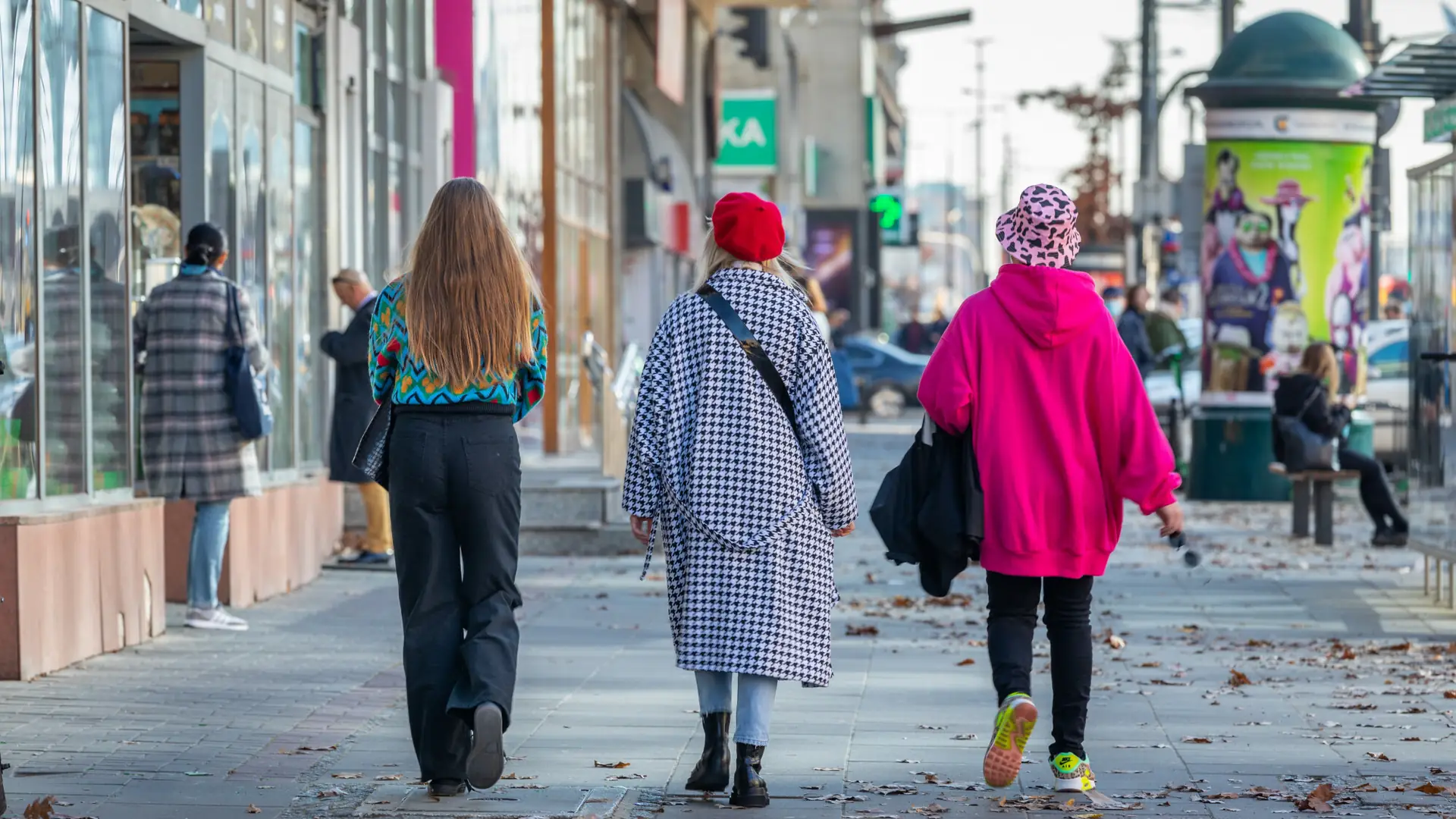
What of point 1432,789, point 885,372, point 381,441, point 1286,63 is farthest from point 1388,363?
point 381,441

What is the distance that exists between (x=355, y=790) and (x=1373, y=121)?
50.4ft

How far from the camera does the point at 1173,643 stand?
11.0 metres

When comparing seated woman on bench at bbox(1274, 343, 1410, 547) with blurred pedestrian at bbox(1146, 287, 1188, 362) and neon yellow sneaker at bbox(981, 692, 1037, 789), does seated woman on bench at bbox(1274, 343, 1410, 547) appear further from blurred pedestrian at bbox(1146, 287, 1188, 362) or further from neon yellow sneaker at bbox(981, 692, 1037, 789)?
neon yellow sneaker at bbox(981, 692, 1037, 789)

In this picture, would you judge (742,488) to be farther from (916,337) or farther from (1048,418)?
(916,337)

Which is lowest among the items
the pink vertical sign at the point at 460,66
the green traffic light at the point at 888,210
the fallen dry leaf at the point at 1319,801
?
the fallen dry leaf at the point at 1319,801

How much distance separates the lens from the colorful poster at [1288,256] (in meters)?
19.8

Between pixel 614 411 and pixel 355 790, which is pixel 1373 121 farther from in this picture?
pixel 355 790

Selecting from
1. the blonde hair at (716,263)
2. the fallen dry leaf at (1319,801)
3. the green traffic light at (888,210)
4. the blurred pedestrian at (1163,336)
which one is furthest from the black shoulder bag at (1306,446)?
the green traffic light at (888,210)

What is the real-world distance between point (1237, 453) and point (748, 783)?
1425 cm

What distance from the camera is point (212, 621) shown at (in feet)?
37.0

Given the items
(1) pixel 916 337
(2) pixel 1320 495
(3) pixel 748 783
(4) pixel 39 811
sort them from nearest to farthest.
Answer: (4) pixel 39 811 → (3) pixel 748 783 → (2) pixel 1320 495 → (1) pixel 916 337

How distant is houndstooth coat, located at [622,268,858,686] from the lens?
6.67m

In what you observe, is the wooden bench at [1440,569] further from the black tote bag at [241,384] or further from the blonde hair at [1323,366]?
the black tote bag at [241,384]

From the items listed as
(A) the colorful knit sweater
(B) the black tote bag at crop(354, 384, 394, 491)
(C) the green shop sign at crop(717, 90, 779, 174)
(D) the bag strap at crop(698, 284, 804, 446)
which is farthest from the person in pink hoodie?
(C) the green shop sign at crop(717, 90, 779, 174)
